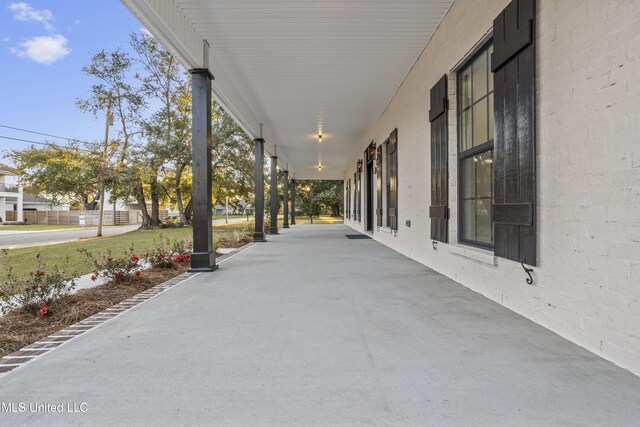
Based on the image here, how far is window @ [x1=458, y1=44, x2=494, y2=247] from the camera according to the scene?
3664 mm

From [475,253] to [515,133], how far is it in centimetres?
134

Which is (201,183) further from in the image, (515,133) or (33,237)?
(33,237)

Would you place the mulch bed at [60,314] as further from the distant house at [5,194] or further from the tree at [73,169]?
the distant house at [5,194]

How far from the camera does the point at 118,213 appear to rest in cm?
2802

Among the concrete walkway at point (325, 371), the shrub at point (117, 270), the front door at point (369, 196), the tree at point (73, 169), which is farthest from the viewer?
the tree at point (73, 169)

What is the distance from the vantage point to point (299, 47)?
5.34 m

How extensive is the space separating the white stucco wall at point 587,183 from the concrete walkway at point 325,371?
0.21 metres

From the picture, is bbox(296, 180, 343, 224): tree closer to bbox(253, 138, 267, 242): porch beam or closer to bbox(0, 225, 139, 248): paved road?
bbox(0, 225, 139, 248): paved road

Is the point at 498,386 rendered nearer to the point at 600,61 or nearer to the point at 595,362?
the point at 595,362

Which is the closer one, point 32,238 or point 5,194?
point 32,238

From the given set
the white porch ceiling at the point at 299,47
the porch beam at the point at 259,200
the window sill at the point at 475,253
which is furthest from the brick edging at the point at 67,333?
the porch beam at the point at 259,200

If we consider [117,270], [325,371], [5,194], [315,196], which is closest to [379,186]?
[117,270]

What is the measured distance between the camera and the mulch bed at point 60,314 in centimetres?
240

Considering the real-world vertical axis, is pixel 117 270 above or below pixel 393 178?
below
